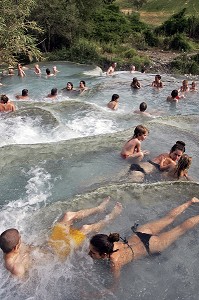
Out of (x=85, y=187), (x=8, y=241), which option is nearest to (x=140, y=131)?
(x=85, y=187)

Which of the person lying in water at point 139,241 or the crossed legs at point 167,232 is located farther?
the crossed legs at point 167,232

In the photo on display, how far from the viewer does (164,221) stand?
20.5 ft

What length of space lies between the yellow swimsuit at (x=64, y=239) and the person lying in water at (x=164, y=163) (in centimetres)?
268

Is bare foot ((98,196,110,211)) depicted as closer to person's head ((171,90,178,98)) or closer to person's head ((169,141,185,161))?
person's head ((169,141,185,161))

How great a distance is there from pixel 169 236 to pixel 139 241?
0.61m

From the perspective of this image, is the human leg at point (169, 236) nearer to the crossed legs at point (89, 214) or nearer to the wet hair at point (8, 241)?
the crossed legs at point (89, 214)

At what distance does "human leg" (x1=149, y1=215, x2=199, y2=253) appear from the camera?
557 cm

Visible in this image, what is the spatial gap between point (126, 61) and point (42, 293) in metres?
22.1

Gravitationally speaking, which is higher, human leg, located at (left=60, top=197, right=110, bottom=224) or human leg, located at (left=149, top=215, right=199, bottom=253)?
human leg, located at (left=60, top=197, right=110, bottom=224)

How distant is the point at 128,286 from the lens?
5012mm

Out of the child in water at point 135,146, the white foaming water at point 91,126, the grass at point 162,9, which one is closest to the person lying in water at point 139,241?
the child in water at point 135,146

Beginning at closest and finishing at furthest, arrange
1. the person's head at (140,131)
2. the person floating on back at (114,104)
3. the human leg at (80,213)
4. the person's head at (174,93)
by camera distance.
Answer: the human leg at (80,213), the person's head at (140,131), the person floating on back at (114,104), the person's head at (174,93)

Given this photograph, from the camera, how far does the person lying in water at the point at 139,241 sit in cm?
484

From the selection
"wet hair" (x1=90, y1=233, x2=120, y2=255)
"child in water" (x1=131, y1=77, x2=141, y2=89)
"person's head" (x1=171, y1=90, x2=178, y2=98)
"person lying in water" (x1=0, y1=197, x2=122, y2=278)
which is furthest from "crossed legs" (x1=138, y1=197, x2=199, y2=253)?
"child in water" (x1=131, y1=77, x2=141, y2=89)
